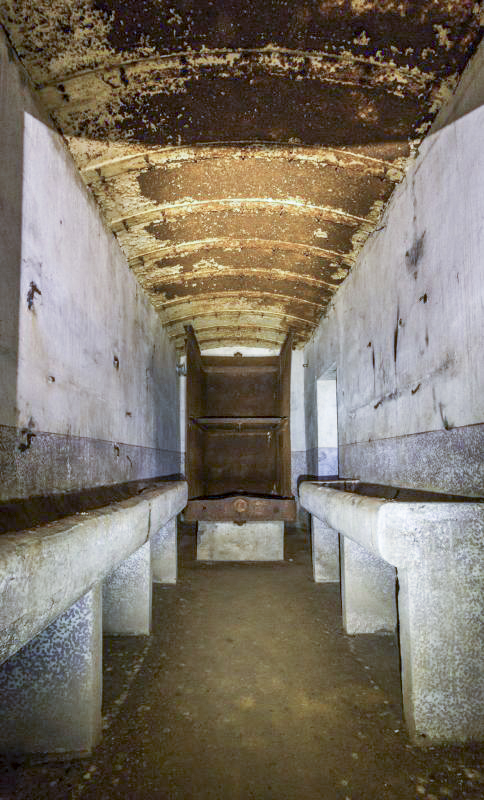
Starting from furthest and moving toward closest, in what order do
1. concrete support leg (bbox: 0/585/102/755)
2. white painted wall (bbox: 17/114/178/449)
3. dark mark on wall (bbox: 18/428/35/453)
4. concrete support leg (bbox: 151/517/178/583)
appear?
concrete support leg (bbox: 151/517/178/583) → white painted wall (bbox: 17/114/178/449) → dark mark on wall (bbox: 18/428/35/453) → concrete support leg (bbox: 0/585/102/755)

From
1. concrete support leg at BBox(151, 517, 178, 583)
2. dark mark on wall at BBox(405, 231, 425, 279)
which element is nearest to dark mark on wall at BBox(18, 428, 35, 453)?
concrete support leg at BBox(151, 517, 178, 583)

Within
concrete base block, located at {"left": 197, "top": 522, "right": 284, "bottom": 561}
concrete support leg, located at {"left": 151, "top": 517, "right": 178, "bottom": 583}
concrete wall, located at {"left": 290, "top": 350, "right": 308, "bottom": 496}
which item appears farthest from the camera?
concrete wall, located at {"left": 290, "top": 350, "right": 308, "bottom": 496}

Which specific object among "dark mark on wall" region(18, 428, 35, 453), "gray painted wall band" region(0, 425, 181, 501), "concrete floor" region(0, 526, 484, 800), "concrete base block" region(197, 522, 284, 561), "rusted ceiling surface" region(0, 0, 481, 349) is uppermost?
"rusted ceiling surface" region(0, 0, 481, 349)

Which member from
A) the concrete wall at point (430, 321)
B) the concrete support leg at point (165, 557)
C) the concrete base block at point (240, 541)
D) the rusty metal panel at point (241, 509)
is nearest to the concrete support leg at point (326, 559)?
the rusty metal panel at point (241, 509)

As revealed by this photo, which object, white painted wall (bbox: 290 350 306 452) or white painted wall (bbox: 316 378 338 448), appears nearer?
white painted wall (bbox: 316 378 338 448)

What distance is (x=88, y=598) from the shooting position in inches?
79.7

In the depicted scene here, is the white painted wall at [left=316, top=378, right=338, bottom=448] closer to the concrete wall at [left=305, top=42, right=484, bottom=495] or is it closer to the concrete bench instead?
the concrete wall at [left=305, top=42, right=484, bottom=495]

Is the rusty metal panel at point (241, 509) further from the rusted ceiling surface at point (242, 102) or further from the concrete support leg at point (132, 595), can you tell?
the rusted ceiling surface at point (242, 102)

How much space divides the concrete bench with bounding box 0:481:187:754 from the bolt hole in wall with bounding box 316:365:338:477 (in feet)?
15.0

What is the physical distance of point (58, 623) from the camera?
1995 millimetres

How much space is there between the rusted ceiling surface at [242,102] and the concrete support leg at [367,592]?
2.68 m

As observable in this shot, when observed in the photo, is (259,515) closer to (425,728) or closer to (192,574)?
(192,574)

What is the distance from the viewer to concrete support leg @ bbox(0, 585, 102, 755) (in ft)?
6.36

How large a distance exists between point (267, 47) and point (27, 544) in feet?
8.37
